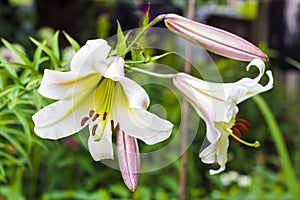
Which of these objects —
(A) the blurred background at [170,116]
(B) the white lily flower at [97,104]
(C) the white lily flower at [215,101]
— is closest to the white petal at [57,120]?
(B) the white lily flower at [97,104]

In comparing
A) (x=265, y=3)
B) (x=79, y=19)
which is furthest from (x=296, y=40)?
(x=79, y=19)

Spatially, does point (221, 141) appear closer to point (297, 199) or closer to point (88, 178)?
point (297, 199)

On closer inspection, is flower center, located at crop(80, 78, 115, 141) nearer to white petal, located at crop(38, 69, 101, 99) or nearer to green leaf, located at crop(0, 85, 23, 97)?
white petal, located at crop(38, 69, 101, 99)

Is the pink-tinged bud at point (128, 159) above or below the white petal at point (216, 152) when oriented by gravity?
above

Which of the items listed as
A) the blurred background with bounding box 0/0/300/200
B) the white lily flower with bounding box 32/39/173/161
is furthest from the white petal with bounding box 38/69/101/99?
the blurred background with bounding box 0/0/300/200

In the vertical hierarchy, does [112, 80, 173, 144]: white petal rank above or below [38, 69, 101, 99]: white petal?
below

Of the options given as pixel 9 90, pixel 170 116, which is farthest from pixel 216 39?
pixel 170 116

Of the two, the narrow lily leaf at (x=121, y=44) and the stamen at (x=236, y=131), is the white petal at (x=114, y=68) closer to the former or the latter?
the narrow lily leaf at (x=121, y=44)

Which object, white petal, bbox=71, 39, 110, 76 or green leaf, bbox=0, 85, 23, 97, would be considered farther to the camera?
green leaf, bbox=0, 85, 23, 97
